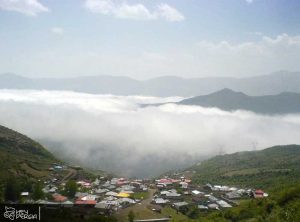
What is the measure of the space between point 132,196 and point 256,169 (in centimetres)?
7307

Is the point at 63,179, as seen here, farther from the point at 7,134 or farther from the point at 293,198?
the point at 293,198

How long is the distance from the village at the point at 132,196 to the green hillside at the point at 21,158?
19.6 feet

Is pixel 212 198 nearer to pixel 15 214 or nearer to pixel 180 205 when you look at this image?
pixel 180 205

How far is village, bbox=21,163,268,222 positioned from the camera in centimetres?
7364

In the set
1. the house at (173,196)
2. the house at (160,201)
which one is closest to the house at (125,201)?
the house at (160,201)

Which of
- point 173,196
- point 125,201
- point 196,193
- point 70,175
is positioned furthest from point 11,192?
point 196,193

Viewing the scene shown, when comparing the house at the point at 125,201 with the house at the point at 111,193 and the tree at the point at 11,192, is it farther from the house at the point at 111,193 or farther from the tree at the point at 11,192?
the tree at the point at 11,192

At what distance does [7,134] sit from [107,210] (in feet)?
302

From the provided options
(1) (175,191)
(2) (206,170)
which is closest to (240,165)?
(2) (206,170)

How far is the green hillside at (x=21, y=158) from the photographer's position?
331 feet

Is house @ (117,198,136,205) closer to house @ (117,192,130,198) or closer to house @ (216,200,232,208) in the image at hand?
house @ (117,192,130,198)

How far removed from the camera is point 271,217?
151 ft

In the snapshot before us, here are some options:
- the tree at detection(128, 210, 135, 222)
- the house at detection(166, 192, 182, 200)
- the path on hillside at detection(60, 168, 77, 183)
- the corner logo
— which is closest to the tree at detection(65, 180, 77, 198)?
the path on hillside at detection(60, 168, 77, 183)

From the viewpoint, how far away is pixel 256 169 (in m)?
145
